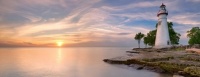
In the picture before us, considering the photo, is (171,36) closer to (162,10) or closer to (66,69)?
(162,10)

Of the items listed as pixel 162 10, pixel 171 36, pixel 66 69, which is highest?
pixel 162 10

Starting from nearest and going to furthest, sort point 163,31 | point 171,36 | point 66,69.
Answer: point 66,69, point 163,31, point 171,36

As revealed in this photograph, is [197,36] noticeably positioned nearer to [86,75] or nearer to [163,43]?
[163,43]

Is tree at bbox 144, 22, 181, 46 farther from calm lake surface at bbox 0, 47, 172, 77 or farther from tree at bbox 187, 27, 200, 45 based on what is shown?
calm lake surface at bbox 0, 47, 172, 77

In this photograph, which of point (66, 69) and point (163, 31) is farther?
point (163, 31)

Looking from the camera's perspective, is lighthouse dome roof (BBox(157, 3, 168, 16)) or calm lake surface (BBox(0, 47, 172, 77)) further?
lighthouse dome roof (BBox(157, 3, 168, 16))

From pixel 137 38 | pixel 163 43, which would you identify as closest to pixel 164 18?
pixel 163 43

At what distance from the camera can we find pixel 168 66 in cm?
2189

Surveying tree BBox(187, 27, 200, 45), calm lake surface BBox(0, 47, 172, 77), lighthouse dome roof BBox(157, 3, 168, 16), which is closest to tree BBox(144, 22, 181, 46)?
tree BBox(187, 27, 200, 45)

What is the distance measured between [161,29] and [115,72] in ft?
112

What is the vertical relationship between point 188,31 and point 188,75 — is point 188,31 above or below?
above

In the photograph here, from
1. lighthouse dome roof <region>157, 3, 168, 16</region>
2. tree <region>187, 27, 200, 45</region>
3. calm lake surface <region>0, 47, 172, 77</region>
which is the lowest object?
calm lake surface <region>0, 47, 172, 77</region>

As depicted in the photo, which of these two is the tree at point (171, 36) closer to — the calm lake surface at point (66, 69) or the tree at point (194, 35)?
the tree at point (194, 35)

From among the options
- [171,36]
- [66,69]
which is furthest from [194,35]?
[66,69]
